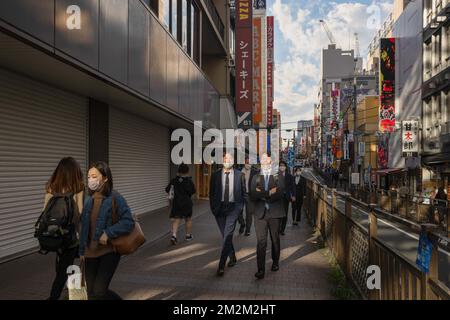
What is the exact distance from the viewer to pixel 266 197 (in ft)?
19.9

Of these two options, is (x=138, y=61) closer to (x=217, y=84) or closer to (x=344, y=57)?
(x=217, y=84)

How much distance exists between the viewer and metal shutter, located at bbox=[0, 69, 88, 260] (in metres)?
6.86

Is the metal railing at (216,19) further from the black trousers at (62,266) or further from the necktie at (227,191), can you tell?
the black trousers at (62,266)

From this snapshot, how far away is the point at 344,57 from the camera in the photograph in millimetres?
131625

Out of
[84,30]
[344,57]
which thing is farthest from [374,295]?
[344,57]

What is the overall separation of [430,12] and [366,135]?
28.7 m

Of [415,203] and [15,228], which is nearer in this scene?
[15,228]

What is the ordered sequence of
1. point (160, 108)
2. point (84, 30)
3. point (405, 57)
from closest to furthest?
1. point (84, 30)
2. point (160, 108)
3. point (405, 57)

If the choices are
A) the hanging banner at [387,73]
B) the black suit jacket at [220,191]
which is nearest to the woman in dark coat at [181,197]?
the black suit jacket at [220,191]

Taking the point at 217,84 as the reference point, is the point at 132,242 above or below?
below

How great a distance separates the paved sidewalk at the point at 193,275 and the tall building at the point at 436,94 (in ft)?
51.2

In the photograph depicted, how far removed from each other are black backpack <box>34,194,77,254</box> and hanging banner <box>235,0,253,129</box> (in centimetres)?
1835

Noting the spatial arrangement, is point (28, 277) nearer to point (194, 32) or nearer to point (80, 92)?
point (80, 92)

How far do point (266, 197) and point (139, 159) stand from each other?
824 centimetres
